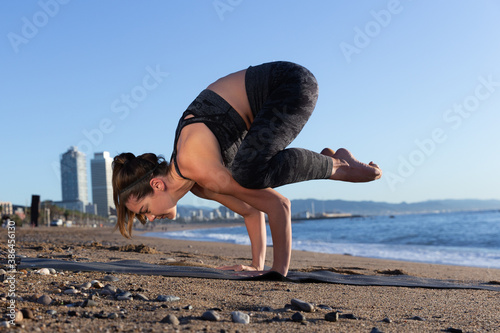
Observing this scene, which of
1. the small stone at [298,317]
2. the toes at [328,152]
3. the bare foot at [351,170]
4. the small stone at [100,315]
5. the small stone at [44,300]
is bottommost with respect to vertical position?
the small stone at [298,317]

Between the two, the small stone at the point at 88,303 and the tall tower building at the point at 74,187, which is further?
the tall tower building at the point at 74,187

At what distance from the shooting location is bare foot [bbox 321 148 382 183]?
9.21 ft

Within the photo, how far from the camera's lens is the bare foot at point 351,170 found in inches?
110

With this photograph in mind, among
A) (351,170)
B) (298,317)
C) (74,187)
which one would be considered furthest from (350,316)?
(74,187)

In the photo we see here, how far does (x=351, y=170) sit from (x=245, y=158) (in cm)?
81

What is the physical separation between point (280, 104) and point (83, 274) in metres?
1.50

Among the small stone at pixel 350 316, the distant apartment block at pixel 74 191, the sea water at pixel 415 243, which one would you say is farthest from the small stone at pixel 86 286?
the distant apartment block at pixel 74 191

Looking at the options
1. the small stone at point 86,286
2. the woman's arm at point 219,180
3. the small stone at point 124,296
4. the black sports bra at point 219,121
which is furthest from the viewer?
the black sports bra at point 219,121

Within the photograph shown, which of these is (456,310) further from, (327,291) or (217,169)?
(217,169)

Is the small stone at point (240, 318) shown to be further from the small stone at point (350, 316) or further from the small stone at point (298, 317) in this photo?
the small stone at point (350, 316)

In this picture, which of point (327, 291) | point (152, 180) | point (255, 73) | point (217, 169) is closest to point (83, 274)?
point (152, 180)

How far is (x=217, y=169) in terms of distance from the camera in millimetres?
2438

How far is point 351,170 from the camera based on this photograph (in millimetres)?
2842

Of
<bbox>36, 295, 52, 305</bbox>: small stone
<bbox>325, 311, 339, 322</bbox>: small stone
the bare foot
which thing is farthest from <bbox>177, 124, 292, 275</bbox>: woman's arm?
<bbox>36, 295, 52, 305</bbox>: small stone
